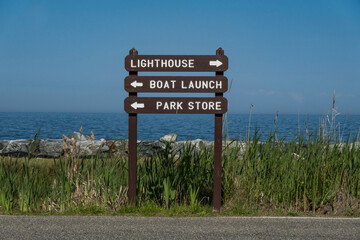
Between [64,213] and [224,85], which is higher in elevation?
[224,85]

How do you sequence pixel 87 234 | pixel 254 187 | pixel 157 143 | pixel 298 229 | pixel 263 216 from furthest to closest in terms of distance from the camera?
pixel 157 143
pixel 254 187
pixel 263 216
pixel 298 229
pixel 87 234

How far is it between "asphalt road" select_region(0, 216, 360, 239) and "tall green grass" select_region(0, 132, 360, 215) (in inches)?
20.4

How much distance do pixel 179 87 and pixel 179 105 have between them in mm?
255

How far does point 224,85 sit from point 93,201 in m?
2.48

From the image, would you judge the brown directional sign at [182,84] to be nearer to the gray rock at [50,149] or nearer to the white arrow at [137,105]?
the white arrow at [137,105]

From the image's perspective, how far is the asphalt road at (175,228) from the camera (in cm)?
455

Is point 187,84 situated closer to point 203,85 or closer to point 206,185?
point 203,85

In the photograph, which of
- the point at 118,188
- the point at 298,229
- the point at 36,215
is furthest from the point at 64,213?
the point at 298,229

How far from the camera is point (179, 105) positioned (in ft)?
18.9

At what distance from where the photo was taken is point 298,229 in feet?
16.0

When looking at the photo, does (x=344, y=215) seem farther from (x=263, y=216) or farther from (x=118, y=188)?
(x=118, y=188)

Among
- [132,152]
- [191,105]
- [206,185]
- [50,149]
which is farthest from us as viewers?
[50,149]

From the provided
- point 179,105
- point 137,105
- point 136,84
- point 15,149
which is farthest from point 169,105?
point 15,149

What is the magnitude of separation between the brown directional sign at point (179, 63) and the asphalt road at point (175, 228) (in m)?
2.07
